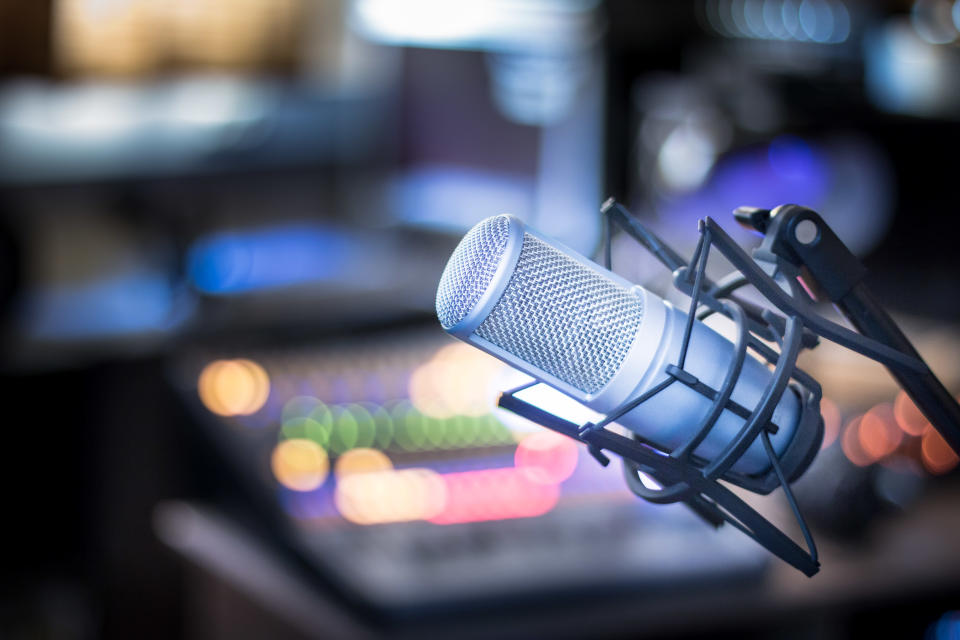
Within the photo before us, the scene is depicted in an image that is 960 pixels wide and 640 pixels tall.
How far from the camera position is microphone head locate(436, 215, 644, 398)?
350mm

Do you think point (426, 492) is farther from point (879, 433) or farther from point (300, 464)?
point (879, 433)

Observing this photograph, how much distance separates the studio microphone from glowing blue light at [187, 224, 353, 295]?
1.27 metres

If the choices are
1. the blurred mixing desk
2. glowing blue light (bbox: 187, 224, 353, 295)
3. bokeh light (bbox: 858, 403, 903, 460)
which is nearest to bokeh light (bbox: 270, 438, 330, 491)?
the blurred mixing desk

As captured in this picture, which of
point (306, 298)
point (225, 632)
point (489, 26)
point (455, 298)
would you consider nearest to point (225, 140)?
point (306, 298)

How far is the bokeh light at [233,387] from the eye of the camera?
3.80 feet

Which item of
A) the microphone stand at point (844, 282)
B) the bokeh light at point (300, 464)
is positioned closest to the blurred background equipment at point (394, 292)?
the bokeh light at point (300, 464)

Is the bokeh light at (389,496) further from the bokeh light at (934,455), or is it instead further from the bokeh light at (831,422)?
the bokeh light at (934,455)

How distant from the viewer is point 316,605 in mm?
1034

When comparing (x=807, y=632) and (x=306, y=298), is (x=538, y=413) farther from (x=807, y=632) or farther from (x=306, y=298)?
(x=306, y=298)

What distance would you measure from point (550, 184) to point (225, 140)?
55 cm

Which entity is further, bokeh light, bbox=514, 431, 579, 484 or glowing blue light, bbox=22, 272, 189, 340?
glowing blue light, bbox=22, 272, 189, 340

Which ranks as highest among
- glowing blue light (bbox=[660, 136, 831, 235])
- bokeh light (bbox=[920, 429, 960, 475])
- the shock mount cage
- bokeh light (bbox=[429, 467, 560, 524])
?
the shock mount cage

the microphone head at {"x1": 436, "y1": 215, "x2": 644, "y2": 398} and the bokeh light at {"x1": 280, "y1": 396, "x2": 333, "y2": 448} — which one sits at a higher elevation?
the microphone head at {"x1": 436, "y1": 215, "x2": 644, "y2": 398}

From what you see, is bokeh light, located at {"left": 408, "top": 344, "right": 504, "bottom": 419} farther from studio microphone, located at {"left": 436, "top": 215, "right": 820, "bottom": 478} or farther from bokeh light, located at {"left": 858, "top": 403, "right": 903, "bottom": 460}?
studio microphone, located at {"left": 436, "top": 215, "right": 820, "bottom": 478}
